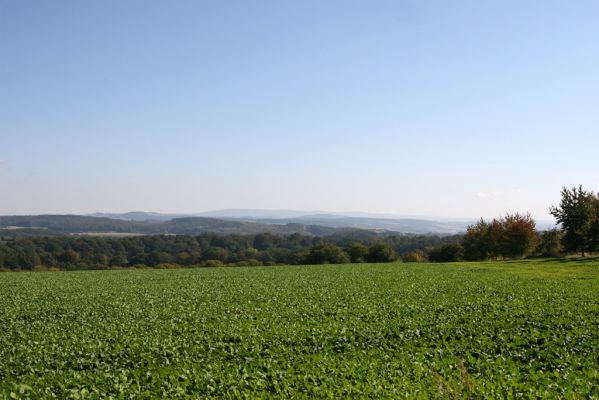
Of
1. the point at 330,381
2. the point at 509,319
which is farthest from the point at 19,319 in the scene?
the point at 509,319

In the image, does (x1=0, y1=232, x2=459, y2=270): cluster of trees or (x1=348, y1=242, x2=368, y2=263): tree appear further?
(x1=348, y1=242, x2=368, y2=263): tree

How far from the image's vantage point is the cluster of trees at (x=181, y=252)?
313 feet

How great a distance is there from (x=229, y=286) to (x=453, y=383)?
28.9m

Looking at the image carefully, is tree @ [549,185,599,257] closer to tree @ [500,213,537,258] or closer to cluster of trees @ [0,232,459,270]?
tree @ [500,213,537,258]

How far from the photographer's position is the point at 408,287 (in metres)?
34.8

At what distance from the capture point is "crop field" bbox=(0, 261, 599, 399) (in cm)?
1304

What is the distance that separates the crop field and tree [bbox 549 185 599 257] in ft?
115

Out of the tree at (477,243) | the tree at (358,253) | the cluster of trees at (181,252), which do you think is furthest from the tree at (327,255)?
the tree at (477,243)

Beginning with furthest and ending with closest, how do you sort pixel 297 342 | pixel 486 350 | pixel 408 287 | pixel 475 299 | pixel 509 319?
pixel 408 287 < pixel 475 299 < pixel 509 319 < pixel 297 342 < pixel 486 350

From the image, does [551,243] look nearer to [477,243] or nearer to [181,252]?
[477,243]

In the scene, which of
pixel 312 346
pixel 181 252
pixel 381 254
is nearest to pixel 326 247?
pixel 381 254

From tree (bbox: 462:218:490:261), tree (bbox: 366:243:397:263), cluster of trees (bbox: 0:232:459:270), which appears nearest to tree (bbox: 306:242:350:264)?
cluster of trees (bbox: 0:232:459:270)

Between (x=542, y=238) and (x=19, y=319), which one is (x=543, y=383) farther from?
(x=542, y=238)

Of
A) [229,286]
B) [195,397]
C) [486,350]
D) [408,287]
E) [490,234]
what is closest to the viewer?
→ [195,397]
